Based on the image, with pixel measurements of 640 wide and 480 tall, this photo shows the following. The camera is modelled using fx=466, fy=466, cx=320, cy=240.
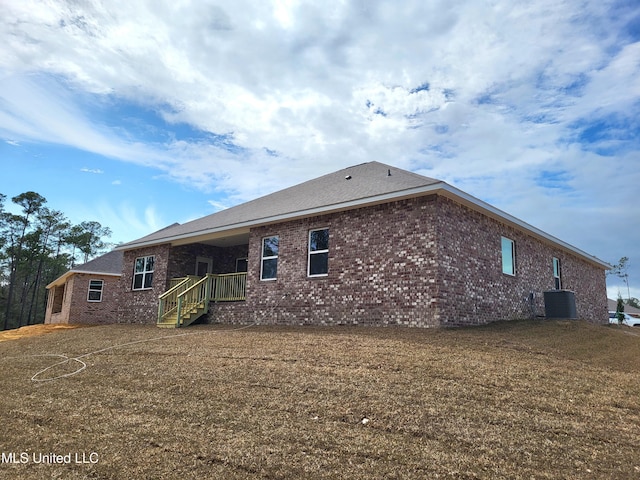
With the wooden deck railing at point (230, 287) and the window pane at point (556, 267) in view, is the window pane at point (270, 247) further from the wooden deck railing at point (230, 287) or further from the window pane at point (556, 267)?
the window pane at point (556, 267)

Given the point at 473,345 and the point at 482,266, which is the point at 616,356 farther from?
the point at 482,266

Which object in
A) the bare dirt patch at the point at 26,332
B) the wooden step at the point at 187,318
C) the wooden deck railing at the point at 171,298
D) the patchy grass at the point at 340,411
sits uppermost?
the wooden deck railing at the point at 171,298

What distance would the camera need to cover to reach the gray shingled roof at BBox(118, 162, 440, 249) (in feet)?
41.5

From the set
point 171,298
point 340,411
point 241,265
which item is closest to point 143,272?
point 171,298

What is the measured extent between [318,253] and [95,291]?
822 inches

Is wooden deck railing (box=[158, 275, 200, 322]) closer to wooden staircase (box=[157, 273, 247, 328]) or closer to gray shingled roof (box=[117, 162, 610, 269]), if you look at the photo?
wooden staircase (box=[157, 273, 247, 328])

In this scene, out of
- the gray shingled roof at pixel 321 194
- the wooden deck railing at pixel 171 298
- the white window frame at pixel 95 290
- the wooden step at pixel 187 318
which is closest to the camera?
the gray shingled roof at pixel 321 194

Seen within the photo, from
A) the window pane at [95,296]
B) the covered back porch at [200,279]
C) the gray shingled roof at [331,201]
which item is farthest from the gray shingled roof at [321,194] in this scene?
the window pane at [95,296]

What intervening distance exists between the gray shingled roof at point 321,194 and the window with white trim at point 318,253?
2.76 feet

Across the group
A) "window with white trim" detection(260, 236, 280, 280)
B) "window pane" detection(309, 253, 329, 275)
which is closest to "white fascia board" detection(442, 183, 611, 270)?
"window pane" detection(309, 253, 329, 275)

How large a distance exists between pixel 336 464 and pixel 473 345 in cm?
549

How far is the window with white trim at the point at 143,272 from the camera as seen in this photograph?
20125 mm

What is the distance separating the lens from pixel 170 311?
56.0 feet

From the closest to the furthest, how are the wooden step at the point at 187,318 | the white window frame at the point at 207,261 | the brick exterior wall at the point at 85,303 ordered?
the wooden step at the point at 187,318 → the white window frame at the point at 207,261 → the brick exterior wall at the point at 85,303
